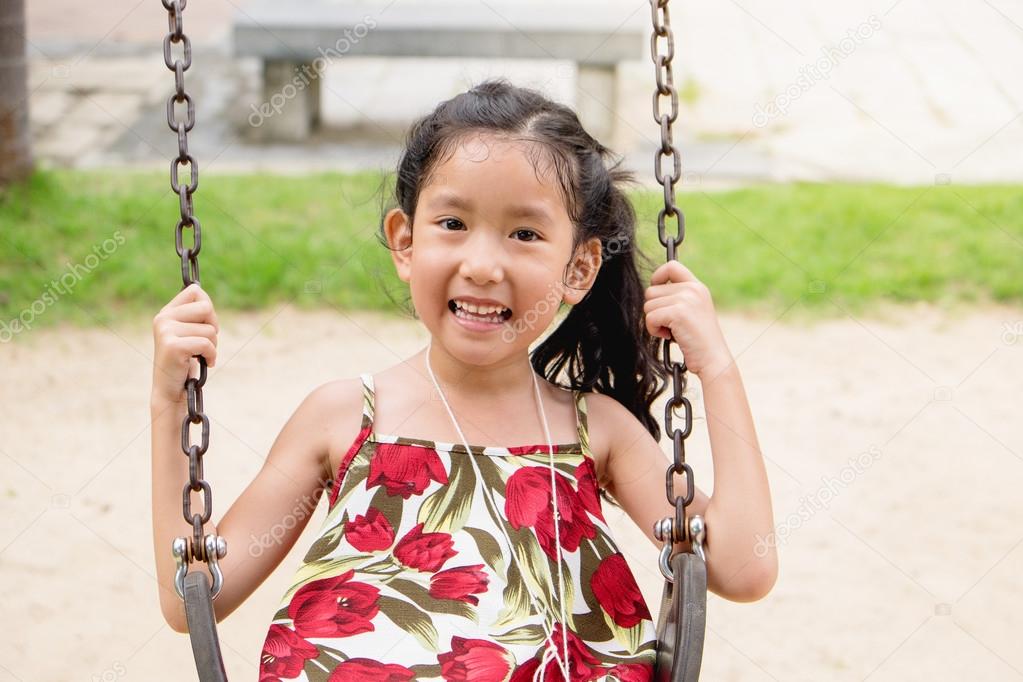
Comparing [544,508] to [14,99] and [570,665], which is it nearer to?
[570,665]

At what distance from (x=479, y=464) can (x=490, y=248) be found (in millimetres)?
358

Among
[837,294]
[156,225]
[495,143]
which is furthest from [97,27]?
[495,143]

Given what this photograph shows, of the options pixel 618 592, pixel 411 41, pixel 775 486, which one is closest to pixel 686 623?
pixel 618 592

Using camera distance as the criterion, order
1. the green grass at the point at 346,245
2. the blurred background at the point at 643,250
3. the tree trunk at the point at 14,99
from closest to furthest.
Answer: the blurred background at the point at 643,250, the green grass at the point at 346,245, the tree trunk at the point at 14,99

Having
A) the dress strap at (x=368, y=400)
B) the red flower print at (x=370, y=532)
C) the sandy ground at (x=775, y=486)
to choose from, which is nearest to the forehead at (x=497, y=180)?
the dress strap at (x=368, y=400)

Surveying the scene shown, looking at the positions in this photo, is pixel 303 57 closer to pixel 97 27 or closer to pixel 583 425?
pixel 97 27

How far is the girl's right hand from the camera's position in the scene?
195 centimetres

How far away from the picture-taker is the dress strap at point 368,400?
83.5 inches

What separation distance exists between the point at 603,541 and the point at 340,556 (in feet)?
1.35

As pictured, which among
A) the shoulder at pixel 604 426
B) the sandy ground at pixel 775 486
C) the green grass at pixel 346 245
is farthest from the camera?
the green grass at pixel 346 245

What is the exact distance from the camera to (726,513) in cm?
200

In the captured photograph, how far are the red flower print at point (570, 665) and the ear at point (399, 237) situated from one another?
0.62 m

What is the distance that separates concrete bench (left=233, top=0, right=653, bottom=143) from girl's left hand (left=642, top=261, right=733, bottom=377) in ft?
16.3

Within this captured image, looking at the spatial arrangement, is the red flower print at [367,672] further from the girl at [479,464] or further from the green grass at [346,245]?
the green grass at [346,245]
